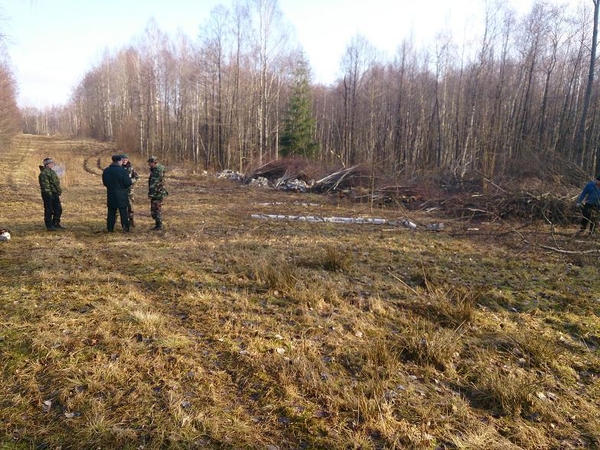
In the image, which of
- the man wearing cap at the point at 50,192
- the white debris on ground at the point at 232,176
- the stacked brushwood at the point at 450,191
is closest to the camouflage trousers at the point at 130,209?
the man wearing cap at the point at 50,192

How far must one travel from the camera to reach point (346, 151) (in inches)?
1319

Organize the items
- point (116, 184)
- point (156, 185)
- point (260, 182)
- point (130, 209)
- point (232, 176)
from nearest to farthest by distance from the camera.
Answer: point (116, 184) → point (156, 185) → point (130, 209) → point (260, 182) → point (232, 176)

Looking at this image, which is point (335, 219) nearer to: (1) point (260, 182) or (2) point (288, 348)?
(2) point (288, 348)

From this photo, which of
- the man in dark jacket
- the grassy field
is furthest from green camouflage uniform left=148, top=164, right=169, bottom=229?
the grassy field

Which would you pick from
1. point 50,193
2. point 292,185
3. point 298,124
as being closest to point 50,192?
point 50,193

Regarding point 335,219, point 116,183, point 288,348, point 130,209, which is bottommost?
point 288,348

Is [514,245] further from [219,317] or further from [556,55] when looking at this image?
[556,55]

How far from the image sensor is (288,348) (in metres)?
4.00

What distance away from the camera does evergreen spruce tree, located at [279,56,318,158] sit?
28875 mm

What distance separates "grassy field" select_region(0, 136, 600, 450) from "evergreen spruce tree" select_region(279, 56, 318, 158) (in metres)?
22.3

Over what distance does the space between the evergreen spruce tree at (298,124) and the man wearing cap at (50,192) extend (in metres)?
21.1

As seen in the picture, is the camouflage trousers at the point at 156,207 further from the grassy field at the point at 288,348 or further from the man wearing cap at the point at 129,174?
the grassy field at the point at 288,348

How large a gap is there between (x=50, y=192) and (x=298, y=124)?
22398 millimetres

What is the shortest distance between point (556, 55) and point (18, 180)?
38720 millimetres
